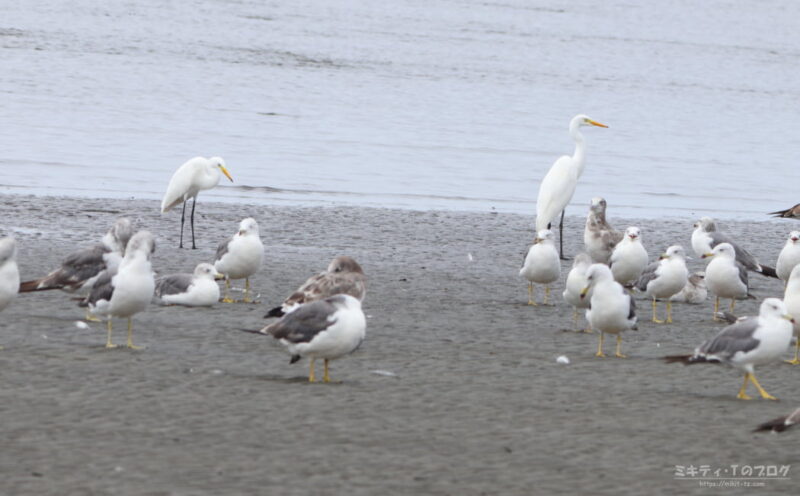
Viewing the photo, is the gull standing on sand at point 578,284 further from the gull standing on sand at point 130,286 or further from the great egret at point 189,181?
the great egret at point 189,181

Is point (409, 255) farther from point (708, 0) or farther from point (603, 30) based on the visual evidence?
point (708, 0)

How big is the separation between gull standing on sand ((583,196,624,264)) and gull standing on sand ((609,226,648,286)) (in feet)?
6.11

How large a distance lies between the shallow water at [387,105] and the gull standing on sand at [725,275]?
10.4 meters

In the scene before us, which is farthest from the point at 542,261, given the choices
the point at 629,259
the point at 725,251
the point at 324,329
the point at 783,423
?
the point at 783,423

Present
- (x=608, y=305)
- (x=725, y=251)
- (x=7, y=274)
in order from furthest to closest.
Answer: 1. (x=725, y=251)
2. (x=608, y=305)
3. (x=7, y=274)

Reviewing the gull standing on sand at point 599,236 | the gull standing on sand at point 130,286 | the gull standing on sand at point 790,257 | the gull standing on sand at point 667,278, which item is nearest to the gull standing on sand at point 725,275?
the gull standing on sand at point 667,278

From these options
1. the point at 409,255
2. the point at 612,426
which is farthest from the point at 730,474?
the point at 409,255

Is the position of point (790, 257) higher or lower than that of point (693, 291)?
higher

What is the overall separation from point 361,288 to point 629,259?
4.32 m

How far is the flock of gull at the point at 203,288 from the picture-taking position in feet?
32.6

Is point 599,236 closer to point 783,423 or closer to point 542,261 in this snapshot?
point 542,261

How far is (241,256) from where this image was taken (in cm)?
1393

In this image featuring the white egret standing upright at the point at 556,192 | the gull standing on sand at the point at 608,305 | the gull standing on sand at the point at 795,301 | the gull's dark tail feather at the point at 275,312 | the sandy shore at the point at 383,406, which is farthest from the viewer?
the white egret standing upright at the point at 556,192

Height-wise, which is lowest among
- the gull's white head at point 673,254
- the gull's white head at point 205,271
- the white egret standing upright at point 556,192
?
the gull's white head at point 205,271
